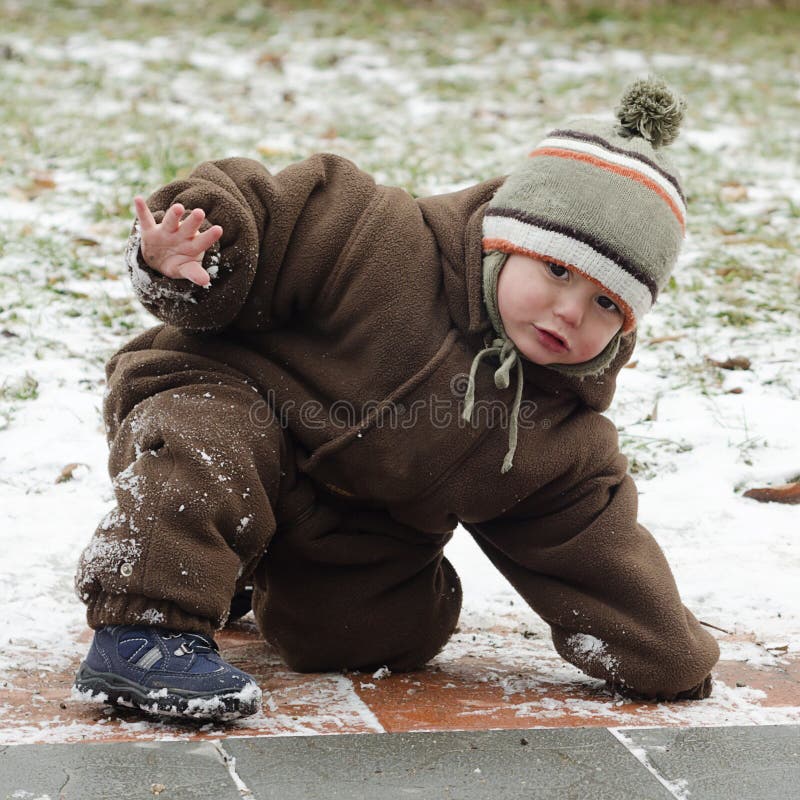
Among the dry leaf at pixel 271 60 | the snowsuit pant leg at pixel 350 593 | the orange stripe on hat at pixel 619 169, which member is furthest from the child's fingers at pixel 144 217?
the dry leaf at pixel 271 60

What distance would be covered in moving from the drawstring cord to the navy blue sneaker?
0.58 metres

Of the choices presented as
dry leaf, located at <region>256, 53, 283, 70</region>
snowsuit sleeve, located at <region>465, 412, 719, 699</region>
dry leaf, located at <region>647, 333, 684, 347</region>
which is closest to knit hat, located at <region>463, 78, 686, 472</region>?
snowsuit sleeve, located at <region>465, 412, 719, 699</region>

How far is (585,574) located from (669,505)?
Answer: 0.82 meters

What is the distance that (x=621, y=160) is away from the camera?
2.14 meters

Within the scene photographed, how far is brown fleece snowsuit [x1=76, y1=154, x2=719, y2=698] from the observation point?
2.10 metres

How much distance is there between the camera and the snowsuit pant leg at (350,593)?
230 cm

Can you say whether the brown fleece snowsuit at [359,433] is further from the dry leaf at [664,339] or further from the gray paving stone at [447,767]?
the dry leaf at [664,339]

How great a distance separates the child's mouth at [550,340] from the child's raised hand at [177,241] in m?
0.57

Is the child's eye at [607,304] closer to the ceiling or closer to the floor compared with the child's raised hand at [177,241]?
closer to the floor

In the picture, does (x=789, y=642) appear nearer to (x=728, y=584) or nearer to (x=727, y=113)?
(x=728, y=584)

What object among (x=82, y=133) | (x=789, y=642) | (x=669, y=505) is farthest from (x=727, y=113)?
(x=789, y=642)

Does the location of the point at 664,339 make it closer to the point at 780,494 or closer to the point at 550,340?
the point at 780,494

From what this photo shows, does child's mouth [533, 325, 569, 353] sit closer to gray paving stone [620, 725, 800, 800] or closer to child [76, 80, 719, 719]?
child [76, 80, 719, 719]

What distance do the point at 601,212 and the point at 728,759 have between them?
0.90 metres
